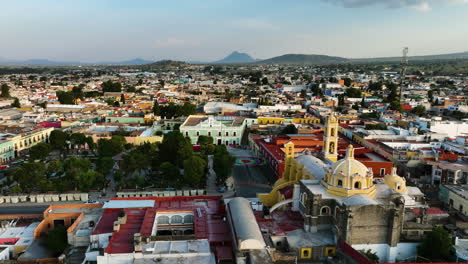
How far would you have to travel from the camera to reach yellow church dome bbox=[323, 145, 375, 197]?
83.9 feet

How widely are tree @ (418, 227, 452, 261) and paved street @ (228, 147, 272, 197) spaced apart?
18060 millimetres

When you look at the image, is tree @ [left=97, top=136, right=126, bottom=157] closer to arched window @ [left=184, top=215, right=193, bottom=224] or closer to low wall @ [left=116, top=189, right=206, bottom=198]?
low wall @ [left=116, top=189, right=206, bottom=198]

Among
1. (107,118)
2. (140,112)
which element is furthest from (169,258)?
(140,112)

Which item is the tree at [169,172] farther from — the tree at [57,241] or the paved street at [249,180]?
the tree at [57,241]

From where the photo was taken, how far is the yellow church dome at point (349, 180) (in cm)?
2558

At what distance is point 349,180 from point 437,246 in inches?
261

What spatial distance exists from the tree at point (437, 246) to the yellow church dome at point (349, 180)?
4.49 metres

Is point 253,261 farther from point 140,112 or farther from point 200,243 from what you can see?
point 140,112

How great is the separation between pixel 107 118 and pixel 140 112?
8.82 metres

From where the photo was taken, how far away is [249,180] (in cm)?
4397

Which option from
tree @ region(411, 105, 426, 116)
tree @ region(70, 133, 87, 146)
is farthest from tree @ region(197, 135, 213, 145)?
tree @ region(411, 105, 426, 116)

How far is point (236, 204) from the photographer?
2725 centimetres

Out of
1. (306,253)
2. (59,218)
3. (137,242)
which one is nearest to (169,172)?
(59,218)

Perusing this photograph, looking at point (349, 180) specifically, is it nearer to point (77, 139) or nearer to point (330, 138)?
point (330, 138)
